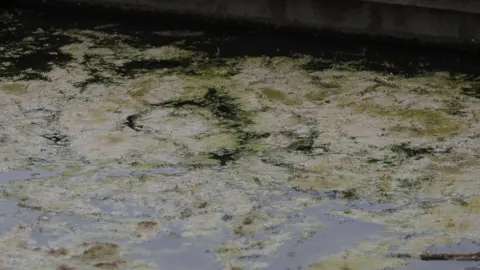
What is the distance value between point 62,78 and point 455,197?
78.2 inches

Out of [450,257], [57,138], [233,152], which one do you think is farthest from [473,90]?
[57,138]

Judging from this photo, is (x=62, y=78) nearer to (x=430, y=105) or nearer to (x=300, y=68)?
(x=300, y=68)

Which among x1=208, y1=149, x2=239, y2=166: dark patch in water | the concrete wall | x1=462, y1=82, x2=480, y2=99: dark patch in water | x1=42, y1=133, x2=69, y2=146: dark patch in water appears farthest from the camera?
the concrete wall

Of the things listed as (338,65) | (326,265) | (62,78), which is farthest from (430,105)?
(62,78)

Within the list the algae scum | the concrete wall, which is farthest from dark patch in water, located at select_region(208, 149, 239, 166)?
the concrete wall

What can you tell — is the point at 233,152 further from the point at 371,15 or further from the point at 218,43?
the point at 371,15

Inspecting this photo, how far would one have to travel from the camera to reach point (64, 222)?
104 inches

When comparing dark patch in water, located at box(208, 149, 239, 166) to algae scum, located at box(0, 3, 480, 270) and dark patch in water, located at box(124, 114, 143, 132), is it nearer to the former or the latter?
algae scum, located at box(0, 3, 480, 270)

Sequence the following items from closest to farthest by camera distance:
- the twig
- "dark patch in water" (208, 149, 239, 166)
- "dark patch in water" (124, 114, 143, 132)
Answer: the twig, "dark patch in water" (208, 149, 239, 166), "dark patch in water" (124, 114, 143, 132)

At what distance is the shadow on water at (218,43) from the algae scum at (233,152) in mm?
17

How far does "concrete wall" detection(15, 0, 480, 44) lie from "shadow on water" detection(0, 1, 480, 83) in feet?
0.21

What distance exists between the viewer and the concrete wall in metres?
4.27

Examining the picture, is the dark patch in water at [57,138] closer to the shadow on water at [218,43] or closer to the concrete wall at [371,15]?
the shadow on water at [218,43]

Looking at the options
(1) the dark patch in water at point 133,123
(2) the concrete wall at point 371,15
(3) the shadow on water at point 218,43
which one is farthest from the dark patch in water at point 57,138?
(2) the concrete wall at point 371,15
